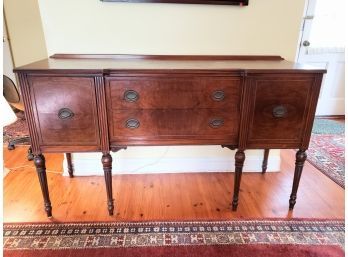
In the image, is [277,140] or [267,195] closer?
[277,140]

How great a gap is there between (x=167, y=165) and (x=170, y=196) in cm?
32

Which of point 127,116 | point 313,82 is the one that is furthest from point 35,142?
point 313,82

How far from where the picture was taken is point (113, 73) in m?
1.25

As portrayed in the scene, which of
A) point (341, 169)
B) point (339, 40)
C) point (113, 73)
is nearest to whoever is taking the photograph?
point (113, 73)

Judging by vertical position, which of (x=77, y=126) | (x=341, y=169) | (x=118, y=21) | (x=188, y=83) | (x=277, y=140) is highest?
(x=118, y=21)

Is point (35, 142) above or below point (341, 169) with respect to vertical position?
above

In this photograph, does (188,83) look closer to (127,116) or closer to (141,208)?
(127,116)

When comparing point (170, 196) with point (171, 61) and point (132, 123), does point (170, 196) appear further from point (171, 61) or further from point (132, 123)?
point (171, 61)

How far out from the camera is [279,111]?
138 centimetres

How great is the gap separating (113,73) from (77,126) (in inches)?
13.4

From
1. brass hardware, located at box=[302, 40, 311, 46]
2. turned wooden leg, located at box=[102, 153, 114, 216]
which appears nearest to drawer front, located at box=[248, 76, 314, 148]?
turned wooden leg, located at box=[102, 153, 114, 216]

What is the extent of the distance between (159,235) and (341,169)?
1699 millimetres

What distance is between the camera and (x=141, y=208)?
→ 65.1 inches

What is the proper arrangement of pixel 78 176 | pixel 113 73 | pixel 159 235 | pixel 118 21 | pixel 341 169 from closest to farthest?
pixel 113 73, pixel 159 235, pixel 118 21, pixel 78 176, pixel 341 169
